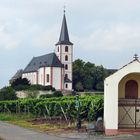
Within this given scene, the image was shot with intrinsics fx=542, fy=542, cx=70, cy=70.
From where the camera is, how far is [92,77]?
149m

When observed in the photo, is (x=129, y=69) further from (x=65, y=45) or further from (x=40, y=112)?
(x=65, y=45)

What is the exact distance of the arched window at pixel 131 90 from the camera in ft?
102

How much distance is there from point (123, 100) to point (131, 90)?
39.3 inches

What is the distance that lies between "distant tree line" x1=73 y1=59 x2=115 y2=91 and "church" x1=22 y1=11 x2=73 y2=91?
10.2 feet

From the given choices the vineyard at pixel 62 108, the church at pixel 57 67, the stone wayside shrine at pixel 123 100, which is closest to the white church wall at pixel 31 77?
the church at pixel 57 67

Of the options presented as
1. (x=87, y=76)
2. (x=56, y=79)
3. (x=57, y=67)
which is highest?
(x=57, y=67)

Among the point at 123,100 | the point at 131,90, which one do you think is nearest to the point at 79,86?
the point at 131,90

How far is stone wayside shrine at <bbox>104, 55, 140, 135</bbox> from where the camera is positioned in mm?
28719

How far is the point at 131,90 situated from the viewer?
103 feet

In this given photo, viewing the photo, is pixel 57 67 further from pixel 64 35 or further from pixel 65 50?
pixel 64 35

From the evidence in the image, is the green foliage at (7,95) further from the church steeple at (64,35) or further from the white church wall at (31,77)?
the church steeple at (64,35)

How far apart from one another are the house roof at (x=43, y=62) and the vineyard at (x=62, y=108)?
75.3 metres

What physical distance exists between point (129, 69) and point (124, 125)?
12.0ft

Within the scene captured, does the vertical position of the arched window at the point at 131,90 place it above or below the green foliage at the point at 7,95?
below
